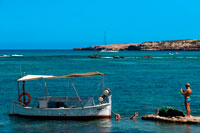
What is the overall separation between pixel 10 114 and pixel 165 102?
16.5 meters

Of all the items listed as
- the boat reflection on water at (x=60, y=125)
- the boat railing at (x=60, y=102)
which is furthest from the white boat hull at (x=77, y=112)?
the boat railing at (x=60, y=102)

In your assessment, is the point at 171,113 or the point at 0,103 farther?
the point at 0,103

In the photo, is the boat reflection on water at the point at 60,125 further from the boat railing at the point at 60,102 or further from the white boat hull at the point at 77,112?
the boat railing at the point at 60,102

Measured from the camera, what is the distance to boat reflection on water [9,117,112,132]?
27531mm

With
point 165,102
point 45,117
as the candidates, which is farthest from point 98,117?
point 165,102

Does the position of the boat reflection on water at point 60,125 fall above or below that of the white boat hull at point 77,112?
below

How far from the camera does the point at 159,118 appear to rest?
1144 inches

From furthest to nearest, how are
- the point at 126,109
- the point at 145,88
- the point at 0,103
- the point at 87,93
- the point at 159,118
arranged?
the point at 145,88, the point at 87,93, the point at 0,103, the point at 126,109, the point at 159,118

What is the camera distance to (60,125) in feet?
94.7

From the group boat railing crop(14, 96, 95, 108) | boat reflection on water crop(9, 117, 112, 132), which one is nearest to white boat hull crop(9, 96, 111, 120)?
boat reflection on water crop(9, 117, 112, 132)

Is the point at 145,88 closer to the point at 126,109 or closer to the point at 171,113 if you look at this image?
the point at 126,109

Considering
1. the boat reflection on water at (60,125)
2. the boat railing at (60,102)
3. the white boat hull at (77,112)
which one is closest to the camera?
the boat reflection on water at (60,125)

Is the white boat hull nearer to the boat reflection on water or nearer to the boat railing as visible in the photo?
the boat reflection on water

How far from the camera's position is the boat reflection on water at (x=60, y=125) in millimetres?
27531
